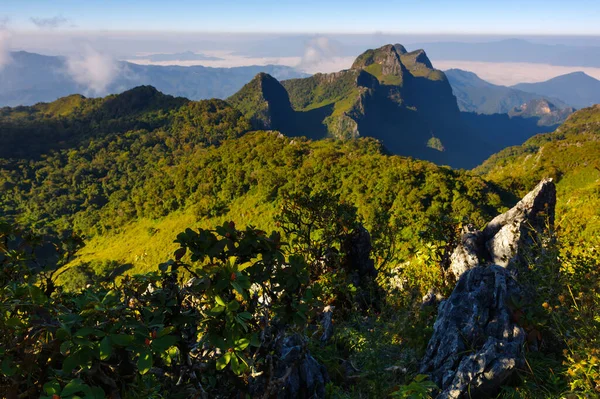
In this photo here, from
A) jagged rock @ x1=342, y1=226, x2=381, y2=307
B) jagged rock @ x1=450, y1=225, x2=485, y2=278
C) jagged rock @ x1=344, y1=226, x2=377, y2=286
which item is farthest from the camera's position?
jagged rock @ x1=344, y1=226, x2=377, y2=286

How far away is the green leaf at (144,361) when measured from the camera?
2145 mm

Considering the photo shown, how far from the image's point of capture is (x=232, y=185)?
5819 centimetres

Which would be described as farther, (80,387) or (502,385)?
(502,385)

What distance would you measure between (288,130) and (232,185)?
14404 centimetres

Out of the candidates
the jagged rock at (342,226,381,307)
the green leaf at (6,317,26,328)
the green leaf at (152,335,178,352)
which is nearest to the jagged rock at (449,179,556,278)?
the jagged rock at (342,226,381,307)

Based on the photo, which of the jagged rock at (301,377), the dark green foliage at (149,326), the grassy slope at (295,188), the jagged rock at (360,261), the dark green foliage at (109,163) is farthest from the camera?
the dark green foliage at (109,163)

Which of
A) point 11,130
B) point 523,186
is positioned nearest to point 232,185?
point 523,186

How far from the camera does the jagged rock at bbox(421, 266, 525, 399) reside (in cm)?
406

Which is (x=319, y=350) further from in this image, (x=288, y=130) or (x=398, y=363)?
(x=288, y=130)

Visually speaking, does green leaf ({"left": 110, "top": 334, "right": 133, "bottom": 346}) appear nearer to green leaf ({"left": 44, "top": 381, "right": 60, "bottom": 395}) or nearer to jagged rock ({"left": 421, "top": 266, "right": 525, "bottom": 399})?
green leaf ({"left": 44, "top": 381, "right": 60, "bottom": 395})

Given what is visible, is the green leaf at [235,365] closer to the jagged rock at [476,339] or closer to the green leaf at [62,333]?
the green leaf at [62,333]

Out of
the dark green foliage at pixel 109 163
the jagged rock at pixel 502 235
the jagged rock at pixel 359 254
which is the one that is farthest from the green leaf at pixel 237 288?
the dark green foliage at pixel 109 163

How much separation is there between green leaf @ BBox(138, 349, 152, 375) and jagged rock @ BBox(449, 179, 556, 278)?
8548 millimetres

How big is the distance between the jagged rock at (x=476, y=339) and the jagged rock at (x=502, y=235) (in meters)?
3.79
